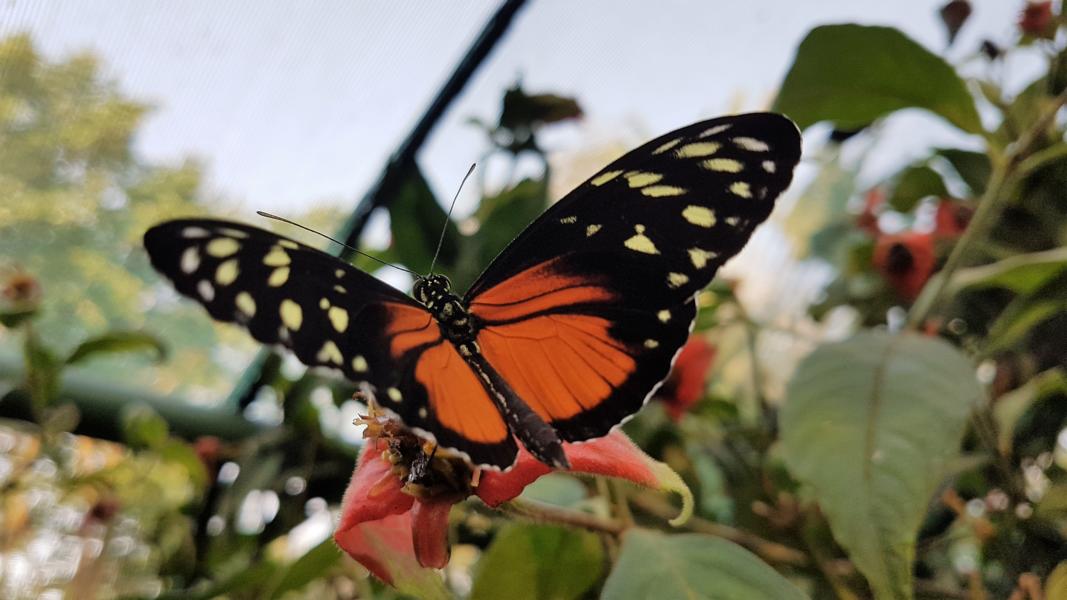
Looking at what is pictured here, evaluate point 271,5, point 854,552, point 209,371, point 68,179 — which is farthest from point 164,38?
point 854,552

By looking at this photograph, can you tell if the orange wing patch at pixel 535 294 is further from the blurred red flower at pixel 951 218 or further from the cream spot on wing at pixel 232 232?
the blurred red flower at pixel 951 218

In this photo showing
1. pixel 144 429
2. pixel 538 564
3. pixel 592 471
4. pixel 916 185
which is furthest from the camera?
pixel 144 429

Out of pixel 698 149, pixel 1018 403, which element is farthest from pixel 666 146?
pixel 1018 403

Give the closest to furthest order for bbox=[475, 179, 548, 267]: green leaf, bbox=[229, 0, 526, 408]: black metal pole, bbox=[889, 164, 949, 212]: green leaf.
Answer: bbox=[475, 179, 548, 267]: green leaf, bbox=[889, 164, 949, 212]: green leaf, bbox=[229, 0, 526, 408]: black metal pole

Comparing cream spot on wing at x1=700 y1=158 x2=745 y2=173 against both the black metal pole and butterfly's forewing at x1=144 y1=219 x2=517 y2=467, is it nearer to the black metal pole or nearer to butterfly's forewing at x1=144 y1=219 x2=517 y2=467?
butterfly's forewing at x1=144 y1=219 x2=517 y2=467

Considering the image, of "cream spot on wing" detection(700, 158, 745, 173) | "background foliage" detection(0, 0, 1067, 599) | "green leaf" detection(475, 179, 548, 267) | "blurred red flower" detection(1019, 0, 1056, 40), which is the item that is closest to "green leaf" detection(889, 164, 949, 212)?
"background foliage" detection(0, 0, 1067, 599)

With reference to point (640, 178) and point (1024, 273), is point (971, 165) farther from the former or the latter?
point (640, 178)

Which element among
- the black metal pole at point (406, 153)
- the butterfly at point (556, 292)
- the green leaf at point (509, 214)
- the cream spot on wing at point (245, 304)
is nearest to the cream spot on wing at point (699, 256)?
the butterfly at point (556, 292)
